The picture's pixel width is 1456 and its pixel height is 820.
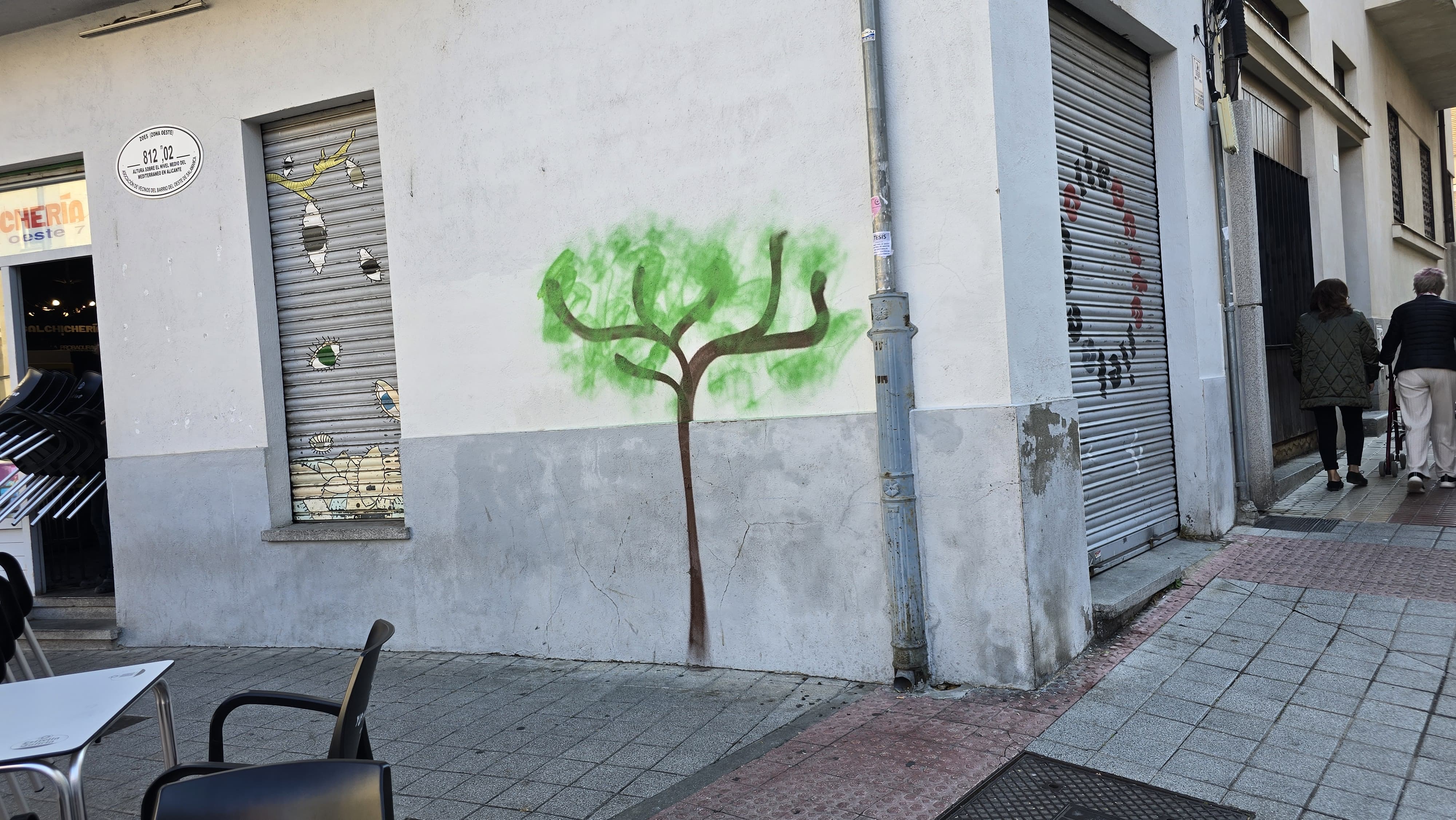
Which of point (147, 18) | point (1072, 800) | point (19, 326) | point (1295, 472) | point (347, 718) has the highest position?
point (147, 18)

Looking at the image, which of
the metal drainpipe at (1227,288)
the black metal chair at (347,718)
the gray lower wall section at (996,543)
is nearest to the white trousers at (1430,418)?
the metal drainpipe at (1227,288)

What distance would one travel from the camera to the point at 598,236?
5.51 m

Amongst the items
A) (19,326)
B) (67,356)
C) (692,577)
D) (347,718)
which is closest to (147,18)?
(19,326)

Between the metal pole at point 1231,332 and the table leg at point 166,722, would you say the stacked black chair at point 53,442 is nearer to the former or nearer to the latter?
the table leg at point 166,722

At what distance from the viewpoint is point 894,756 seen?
3.86 meters

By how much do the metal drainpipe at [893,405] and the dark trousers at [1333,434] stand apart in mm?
5558

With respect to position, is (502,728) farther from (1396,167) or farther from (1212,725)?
(1396,167)

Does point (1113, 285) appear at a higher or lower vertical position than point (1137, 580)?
higher

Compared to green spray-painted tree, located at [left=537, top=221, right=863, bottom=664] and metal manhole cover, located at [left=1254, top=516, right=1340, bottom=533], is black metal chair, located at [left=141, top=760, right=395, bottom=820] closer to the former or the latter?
green spray-painted tree, located at [left=537, top=221, right=863, bottom=664]

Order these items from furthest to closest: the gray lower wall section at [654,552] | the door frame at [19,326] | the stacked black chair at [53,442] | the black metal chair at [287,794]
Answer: the door frame at [19,326]
the stacked black chair at [53,442]
the gray lower wall section at [654,552]
the black metal chair at [287,794]

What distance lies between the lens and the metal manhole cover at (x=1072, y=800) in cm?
331

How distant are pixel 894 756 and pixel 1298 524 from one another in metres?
4.72

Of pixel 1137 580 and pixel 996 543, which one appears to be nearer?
pixel 996 543

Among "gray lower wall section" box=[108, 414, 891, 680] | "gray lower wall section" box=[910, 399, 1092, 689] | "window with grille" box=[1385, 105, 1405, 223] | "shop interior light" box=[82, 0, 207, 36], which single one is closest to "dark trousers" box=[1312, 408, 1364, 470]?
"gray lower wall section" box=[910, 399, 1092, 689]
